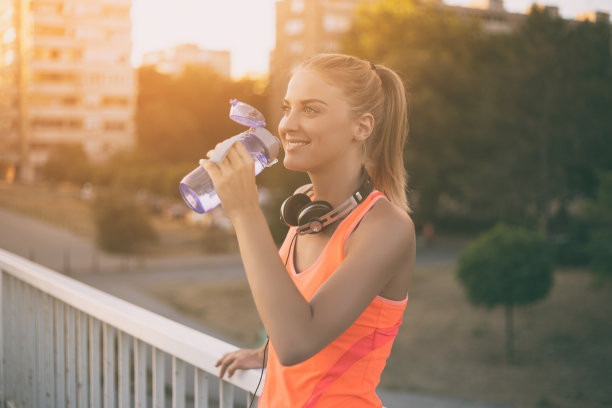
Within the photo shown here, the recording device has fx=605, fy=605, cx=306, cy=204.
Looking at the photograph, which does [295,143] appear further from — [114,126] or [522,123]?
[114,126]

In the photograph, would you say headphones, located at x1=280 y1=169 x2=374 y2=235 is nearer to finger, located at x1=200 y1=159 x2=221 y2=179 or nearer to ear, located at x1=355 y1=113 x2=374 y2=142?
ear, located at x1=355 y1=113 x2=374 y2=142

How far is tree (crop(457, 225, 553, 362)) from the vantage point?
13.2 m

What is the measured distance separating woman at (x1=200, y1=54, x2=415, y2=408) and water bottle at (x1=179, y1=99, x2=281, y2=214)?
0.08 ft

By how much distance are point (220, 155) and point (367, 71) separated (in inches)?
13.8

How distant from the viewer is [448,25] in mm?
30766

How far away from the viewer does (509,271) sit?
13.2 m

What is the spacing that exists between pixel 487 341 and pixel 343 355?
46.5 ft

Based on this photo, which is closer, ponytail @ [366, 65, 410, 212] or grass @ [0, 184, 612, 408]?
ponytail @ [366, 65, 410, 212]

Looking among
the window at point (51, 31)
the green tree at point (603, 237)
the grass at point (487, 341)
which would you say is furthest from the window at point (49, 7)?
the green tree at point (603, 237)

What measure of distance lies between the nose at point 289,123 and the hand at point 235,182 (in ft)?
0.40

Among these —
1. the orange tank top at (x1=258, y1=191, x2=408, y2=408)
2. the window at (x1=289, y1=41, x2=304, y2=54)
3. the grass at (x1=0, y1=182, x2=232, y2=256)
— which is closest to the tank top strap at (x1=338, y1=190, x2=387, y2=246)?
the orange tank top at (x1=258, y1=191, x2=408, y2=408)

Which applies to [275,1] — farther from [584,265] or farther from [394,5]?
[584,265]

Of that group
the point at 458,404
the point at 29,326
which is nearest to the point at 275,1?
the point at 458,404

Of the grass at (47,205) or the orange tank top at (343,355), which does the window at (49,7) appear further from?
the orange tank top at (343,355)
